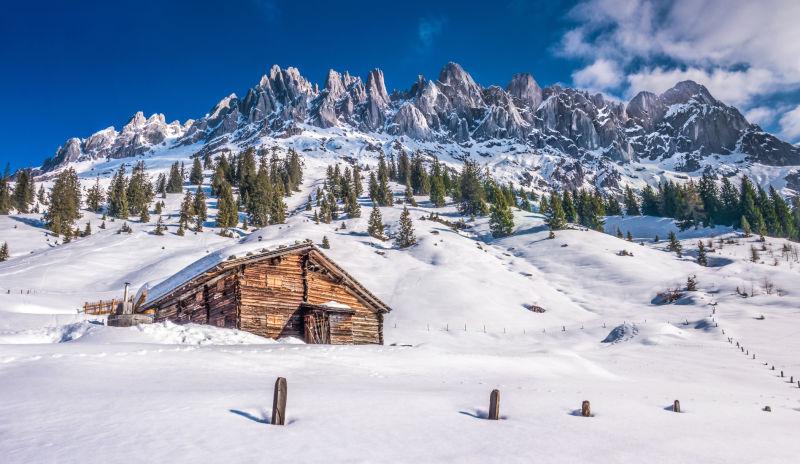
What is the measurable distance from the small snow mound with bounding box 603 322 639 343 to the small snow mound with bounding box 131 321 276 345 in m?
28.4

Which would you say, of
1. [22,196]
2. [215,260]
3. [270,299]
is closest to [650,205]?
[270,299]

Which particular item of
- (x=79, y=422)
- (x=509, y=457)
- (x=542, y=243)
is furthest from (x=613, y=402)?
(x=542, y=243)

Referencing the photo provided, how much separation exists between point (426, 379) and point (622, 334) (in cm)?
2805

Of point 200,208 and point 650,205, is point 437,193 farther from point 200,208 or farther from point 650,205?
point 650,205

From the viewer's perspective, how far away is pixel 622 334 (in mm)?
36250

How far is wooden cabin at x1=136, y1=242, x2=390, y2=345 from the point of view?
22.3 meters

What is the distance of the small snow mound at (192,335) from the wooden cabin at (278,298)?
11.6 feet

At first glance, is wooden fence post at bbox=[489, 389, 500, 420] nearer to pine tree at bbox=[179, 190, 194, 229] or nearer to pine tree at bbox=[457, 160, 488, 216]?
pine tree at bbox=[179, 190, 194, 229]

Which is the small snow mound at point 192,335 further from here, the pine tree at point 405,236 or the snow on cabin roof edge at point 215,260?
the pine tree at point 405,236

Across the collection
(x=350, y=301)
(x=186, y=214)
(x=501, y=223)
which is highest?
(x=186, y=214)

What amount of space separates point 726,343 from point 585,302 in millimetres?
19920

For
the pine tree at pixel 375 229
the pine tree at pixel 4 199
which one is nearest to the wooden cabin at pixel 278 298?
the pine tree at pixel 375 229

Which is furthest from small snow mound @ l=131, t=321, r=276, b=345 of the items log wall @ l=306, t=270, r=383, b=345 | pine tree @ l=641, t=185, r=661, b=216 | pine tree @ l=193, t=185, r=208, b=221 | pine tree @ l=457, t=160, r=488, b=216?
pine tree @ l=641, t=185, r=661, b=216

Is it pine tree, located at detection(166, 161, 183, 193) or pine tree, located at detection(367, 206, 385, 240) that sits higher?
pine tree, located at detection(166, 161, 183, 193)
